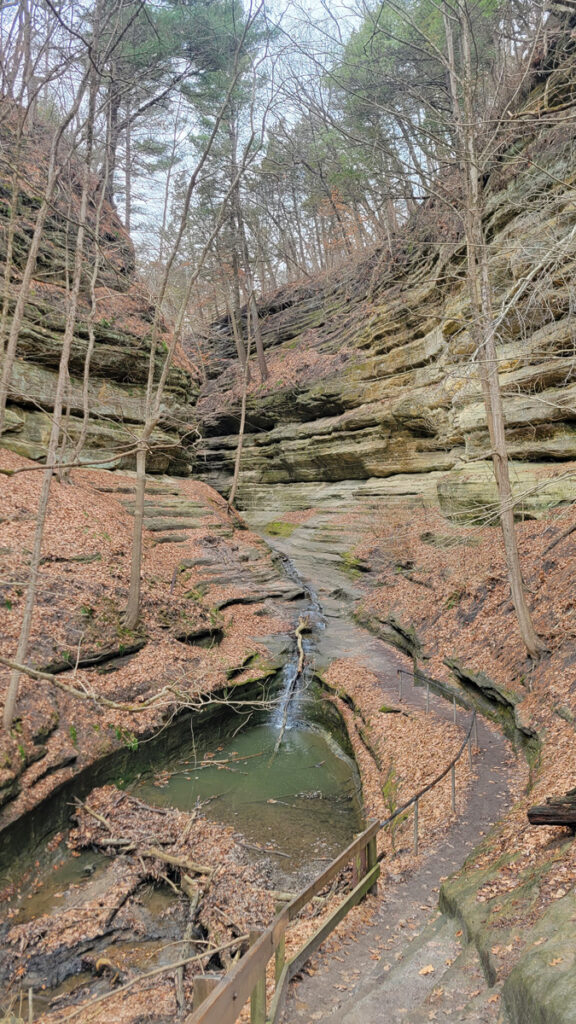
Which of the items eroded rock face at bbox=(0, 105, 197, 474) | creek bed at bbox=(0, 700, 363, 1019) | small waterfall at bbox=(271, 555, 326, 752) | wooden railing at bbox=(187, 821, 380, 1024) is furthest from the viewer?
eroded rock face at bbox=(0, 105, 197, 474)

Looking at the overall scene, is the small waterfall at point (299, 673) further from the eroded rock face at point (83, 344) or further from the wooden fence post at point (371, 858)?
the eroded rock face at point (83, 344)

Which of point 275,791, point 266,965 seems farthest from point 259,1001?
point 275,791

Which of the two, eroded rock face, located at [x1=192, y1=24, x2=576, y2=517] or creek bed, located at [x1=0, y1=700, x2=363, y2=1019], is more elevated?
eroded rock face, located at [x1=192, y1=24, x2=576, y2=517]

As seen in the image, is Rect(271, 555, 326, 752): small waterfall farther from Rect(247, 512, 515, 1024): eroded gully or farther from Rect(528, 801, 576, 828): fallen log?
Rect(528, 801, 576, 828): fallen log

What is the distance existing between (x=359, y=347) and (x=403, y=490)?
994 cm

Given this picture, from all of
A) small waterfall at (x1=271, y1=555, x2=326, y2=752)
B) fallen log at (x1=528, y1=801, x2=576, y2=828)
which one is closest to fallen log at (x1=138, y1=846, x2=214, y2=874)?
small waterfall at (x1=271, y1=555, x2=326, y2=752)

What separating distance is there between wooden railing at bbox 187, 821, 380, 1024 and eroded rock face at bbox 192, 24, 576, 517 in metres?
6.88

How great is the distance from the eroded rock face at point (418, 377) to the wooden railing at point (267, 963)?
6.88 m

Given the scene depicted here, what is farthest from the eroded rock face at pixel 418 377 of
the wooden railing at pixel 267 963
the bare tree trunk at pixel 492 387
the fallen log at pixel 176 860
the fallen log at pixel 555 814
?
the fallen log at pixel 176 860

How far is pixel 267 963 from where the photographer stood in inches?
151

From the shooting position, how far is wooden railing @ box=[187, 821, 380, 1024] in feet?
8.91

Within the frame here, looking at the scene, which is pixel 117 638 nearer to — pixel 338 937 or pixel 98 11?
pixel 338 937

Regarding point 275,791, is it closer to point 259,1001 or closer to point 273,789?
point 273,789

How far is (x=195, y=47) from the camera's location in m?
17.0
